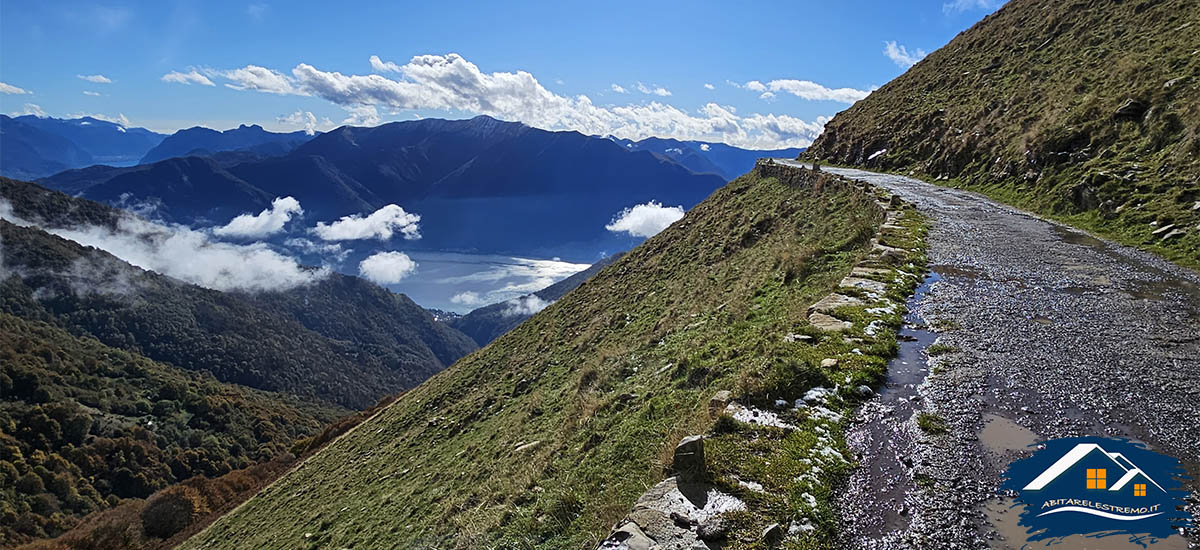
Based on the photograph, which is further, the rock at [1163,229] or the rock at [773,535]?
the rock at [1163,229]

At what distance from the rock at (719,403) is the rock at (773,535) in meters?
2.42

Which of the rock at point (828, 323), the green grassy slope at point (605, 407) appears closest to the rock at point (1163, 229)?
the green grassy slope at point (605, 407)

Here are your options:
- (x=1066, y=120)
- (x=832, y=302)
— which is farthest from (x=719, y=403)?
(x=1066, y=120)

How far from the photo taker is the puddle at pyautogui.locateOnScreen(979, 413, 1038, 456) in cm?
642

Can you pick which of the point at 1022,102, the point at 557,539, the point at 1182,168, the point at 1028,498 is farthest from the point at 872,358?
the point at 1022,102

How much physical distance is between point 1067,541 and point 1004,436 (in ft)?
6.56

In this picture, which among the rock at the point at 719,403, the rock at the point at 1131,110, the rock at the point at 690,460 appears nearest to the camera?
the rock at the point at 690,460

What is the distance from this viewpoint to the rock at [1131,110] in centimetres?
2227

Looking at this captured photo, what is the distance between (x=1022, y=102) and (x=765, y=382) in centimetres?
3463

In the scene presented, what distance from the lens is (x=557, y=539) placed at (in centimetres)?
754

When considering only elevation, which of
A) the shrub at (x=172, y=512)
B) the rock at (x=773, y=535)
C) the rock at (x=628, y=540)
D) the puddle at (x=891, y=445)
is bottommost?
the shrub at (x=172, y=512)

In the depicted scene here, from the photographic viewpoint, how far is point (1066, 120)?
2500 cm

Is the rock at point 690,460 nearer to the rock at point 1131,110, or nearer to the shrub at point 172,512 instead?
the rock at point 1131,110

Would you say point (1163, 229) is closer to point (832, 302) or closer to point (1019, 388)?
point (832, 302)
